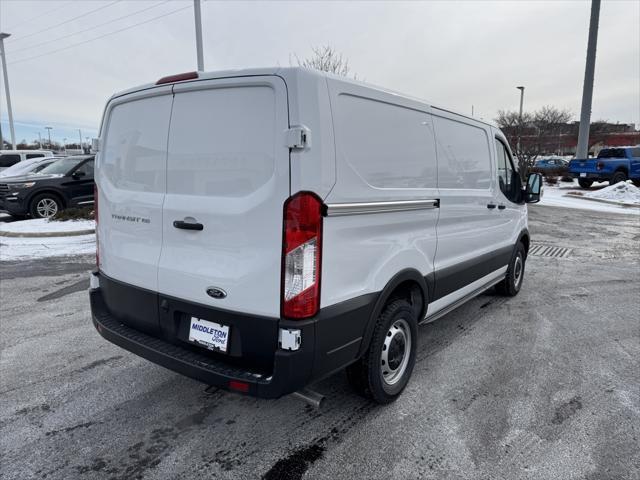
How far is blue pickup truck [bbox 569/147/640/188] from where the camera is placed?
68.8ft

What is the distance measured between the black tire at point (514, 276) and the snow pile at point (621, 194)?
14.0m

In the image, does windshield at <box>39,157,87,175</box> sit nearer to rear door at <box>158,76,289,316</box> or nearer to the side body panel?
rear door at <box>158,76,289,316</box>

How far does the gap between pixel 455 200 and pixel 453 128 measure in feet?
2.07

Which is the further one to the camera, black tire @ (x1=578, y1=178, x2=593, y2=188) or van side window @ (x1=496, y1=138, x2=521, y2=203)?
black tire @ (x1=578, y1=178, x2=593, y2=188)

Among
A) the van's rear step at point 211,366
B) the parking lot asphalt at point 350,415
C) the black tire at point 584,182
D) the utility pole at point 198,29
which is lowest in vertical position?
the parking lot asphalt at point 350,415

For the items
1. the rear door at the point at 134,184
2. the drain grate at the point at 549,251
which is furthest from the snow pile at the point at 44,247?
the drain grate at the point at 549,251

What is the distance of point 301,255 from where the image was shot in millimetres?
2287

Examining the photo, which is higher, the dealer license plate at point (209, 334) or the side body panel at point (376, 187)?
the side body panel at point (376, 187)

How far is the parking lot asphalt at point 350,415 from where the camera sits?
252 cm

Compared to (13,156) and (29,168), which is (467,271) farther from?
(13,156)

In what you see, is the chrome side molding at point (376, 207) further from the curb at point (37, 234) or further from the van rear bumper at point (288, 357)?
the curb at point (37, 234)

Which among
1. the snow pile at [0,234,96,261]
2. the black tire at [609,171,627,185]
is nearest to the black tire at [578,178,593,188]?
the black tire at [609,171,627,185]

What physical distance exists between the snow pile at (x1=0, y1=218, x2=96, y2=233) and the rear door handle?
807 cm

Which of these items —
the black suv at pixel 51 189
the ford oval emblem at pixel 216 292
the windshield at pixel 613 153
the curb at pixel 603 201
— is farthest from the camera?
the windshield at pixel 613 153
